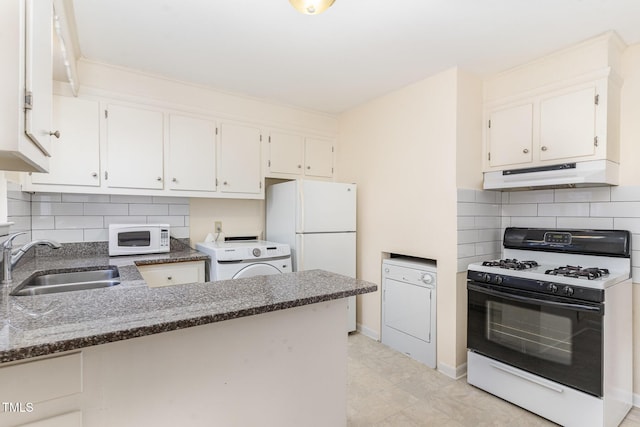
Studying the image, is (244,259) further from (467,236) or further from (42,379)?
(42,379)

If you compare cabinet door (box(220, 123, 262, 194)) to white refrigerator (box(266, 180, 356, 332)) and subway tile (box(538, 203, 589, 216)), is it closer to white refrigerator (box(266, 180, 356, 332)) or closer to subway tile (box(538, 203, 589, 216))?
white refrigerator (box(266, 180, 356, 332))

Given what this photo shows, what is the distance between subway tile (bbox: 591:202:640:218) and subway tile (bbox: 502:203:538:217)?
0.39m

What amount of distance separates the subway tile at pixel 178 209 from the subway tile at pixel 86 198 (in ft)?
1.66

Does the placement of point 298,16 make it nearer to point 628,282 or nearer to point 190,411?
point 190,411

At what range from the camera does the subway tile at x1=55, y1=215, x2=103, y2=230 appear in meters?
2.61

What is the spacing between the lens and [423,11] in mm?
1857

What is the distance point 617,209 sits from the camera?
2223mm

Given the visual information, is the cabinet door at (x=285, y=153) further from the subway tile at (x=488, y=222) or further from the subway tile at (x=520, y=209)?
the subway tile at (x=520, y=209)

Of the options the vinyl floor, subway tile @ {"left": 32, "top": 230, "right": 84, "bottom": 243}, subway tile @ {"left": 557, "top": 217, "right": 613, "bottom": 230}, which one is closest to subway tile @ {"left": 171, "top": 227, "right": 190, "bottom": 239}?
subway tile @ {"left": 32, "top": 230, "right": 84, "bottom": 243}

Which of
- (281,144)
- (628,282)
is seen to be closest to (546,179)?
(628,282)

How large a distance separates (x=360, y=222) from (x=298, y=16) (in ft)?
6.83

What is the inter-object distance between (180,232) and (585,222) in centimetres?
331

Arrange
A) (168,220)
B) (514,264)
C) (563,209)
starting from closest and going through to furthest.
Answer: (514,264) → (563,209) → (168,220)

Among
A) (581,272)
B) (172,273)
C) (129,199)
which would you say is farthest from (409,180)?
(129,199)
